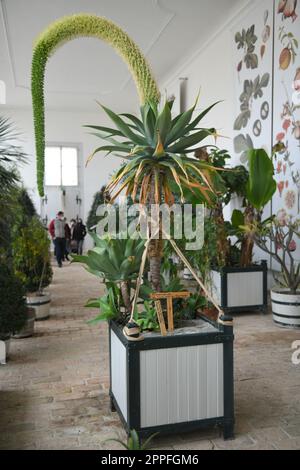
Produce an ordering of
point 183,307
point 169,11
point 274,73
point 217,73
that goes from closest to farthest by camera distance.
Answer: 1. point 183,307
2. point 274,73
3. point 169,11
4. point 217,73

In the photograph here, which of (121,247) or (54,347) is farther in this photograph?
(54,347)

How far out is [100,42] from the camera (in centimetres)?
1003

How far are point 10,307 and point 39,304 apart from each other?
1669 millimetres

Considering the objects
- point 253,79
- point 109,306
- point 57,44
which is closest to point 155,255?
point 109,306

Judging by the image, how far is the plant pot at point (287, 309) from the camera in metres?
5.51

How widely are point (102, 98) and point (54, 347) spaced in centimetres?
1237

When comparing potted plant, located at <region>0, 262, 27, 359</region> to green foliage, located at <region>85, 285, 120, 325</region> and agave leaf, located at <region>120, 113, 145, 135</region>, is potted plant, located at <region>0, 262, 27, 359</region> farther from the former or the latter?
agave leaf, located at <region>120, 113, 145, 135</region>

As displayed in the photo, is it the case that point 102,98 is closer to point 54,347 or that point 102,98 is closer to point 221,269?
point 221,269

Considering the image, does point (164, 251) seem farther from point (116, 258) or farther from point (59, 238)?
point (59, 238)

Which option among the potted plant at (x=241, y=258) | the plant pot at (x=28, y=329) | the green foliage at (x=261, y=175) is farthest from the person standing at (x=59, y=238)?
the green foliage at (x=261, y=175)

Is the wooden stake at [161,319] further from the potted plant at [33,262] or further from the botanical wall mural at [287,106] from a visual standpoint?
the botanical wall mural at [287,106]

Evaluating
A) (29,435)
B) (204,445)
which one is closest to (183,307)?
(204,445)

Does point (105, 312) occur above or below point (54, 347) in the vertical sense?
above
